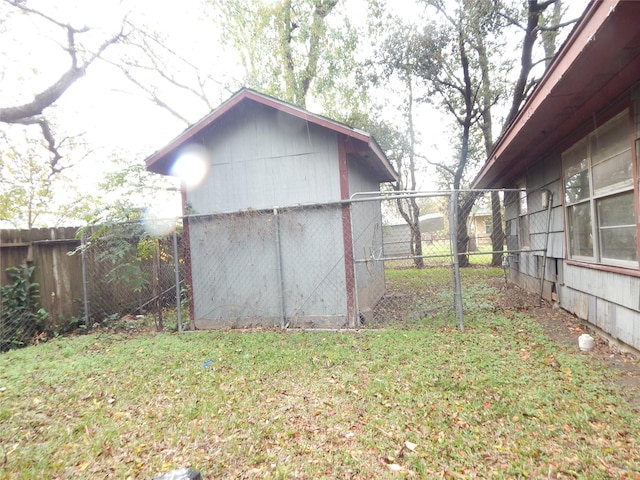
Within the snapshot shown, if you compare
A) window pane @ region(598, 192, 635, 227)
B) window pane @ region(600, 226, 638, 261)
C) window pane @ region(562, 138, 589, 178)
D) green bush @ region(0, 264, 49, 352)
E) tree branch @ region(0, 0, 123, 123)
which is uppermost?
tree branch @ region(0, 0, 123, 123)

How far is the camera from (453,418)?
97.0 inches

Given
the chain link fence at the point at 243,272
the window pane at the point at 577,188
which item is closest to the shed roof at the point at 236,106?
the chain link fence at the point at 243,272

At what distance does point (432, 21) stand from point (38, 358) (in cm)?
1233

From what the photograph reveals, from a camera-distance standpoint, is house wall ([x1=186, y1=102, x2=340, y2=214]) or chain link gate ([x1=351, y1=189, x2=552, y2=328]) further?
house wall ([x1=186, y1=102, x2=340, y2=214])

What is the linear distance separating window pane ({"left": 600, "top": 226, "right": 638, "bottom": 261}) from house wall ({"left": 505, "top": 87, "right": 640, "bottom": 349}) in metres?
0.20

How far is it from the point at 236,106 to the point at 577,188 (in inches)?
208

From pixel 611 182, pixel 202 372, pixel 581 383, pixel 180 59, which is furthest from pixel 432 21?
pixel 202 372

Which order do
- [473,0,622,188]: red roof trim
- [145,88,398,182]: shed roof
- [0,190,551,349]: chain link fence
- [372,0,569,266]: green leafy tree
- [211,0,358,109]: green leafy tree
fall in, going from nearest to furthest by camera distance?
[473,0,622,188]: red roof trim → [145,88,398,182]: shed roof → [0,190,551,349]: chain link fence → [372,0,569,266]: green leafy tree → [211,0,358,109]: green leafy tree

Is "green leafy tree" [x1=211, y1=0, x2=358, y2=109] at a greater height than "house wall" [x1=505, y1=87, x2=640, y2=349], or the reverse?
"green leafy tree" [x1=211, y1=0, x2=358, y2=109]

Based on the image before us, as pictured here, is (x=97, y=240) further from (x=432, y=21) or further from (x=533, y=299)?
(x=432, y=21)

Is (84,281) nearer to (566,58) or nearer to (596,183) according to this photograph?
(566,58)

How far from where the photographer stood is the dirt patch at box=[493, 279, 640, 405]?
296cm

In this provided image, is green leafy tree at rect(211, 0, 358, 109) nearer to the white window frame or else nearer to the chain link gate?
the chain link gate

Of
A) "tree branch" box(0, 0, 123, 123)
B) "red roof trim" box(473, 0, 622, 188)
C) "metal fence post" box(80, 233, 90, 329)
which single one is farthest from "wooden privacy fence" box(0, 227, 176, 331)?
"red roof trim" box(473, 0, 622, 188)
